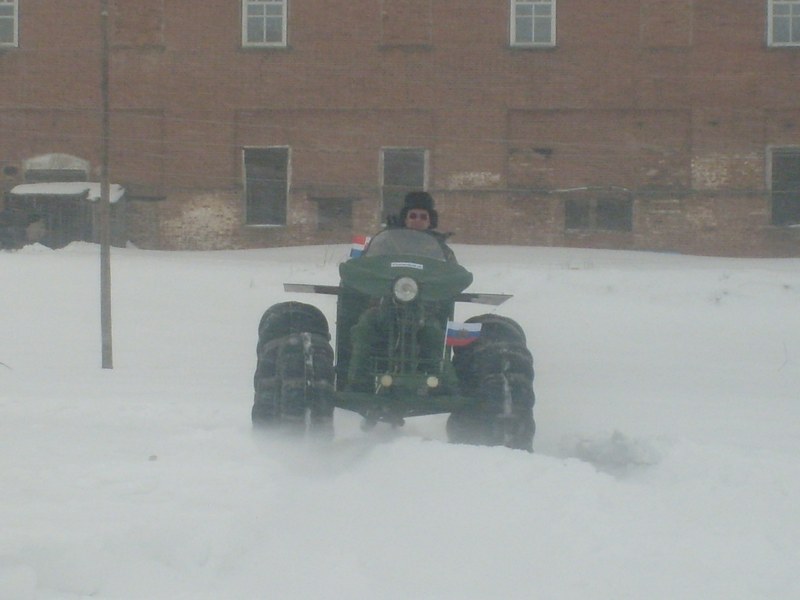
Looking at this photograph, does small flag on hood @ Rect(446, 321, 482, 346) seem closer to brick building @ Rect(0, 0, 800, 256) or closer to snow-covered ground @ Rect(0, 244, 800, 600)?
snow-covered ground @ Rect(0, 244, 800, 600)

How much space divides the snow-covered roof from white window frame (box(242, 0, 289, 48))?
436cm

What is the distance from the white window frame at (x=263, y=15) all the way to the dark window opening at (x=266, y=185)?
2.39 metres

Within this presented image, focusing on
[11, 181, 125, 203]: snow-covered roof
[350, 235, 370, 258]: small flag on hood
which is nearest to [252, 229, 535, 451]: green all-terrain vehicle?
[350, 235, 370, 258]: small flag on hood

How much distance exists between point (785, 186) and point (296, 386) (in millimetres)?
23371

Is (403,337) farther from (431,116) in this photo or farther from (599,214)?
(599,214)

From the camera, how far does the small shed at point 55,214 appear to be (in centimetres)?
2895

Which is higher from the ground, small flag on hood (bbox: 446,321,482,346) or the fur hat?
the fur hat

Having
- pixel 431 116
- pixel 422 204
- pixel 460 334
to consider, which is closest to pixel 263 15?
pixel 431 116

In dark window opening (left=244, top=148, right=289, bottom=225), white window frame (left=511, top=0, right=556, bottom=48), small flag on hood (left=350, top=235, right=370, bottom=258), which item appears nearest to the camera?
small flag on hood (left=350, top=235, right=370, bottom=258)

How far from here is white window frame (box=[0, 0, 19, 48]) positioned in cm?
2983

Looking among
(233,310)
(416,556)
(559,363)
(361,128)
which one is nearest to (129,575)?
(416,556)

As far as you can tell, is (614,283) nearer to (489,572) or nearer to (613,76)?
(613,76)

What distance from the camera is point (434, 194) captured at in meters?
29.2

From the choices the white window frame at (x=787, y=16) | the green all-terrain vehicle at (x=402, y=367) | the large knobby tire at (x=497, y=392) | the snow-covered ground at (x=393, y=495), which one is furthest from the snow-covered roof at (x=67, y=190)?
the large knobby tire at (x=497, y=392)
